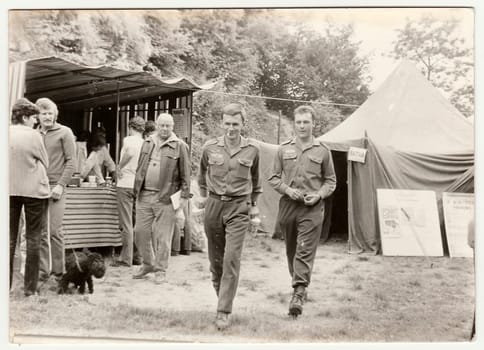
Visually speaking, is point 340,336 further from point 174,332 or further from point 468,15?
point 468,15

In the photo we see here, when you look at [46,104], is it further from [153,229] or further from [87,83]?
[153,229]

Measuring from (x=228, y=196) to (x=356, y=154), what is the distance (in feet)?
8.55

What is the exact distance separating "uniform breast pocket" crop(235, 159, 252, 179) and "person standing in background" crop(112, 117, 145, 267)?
1234 millimetres

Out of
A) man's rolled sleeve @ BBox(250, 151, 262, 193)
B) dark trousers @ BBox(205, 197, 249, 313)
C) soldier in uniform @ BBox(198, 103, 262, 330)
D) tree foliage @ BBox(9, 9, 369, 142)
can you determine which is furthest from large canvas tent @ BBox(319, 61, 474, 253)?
dark trousers @ BBox(205, 197, 249, 313)

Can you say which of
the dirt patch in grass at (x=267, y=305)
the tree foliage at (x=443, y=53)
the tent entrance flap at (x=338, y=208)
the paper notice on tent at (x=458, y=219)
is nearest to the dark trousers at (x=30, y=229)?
the dirt patch in grass at (x=267, y=305)

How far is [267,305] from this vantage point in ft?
22.1

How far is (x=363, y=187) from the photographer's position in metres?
8.21

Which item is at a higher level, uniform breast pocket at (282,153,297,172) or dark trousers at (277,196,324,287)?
uniform breast pocket at (282,153,297,172)

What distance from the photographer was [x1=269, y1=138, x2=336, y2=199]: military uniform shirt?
6.64 meters

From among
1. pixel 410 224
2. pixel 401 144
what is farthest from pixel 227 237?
pixel 401 144

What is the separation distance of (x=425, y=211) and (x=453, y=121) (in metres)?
0.94

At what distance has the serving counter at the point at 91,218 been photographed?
7066mm

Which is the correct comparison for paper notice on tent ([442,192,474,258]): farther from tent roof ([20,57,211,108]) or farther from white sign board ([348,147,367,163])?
tent roof ([20,57,211,108])

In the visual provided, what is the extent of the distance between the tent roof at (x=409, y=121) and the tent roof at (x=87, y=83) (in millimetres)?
1752
